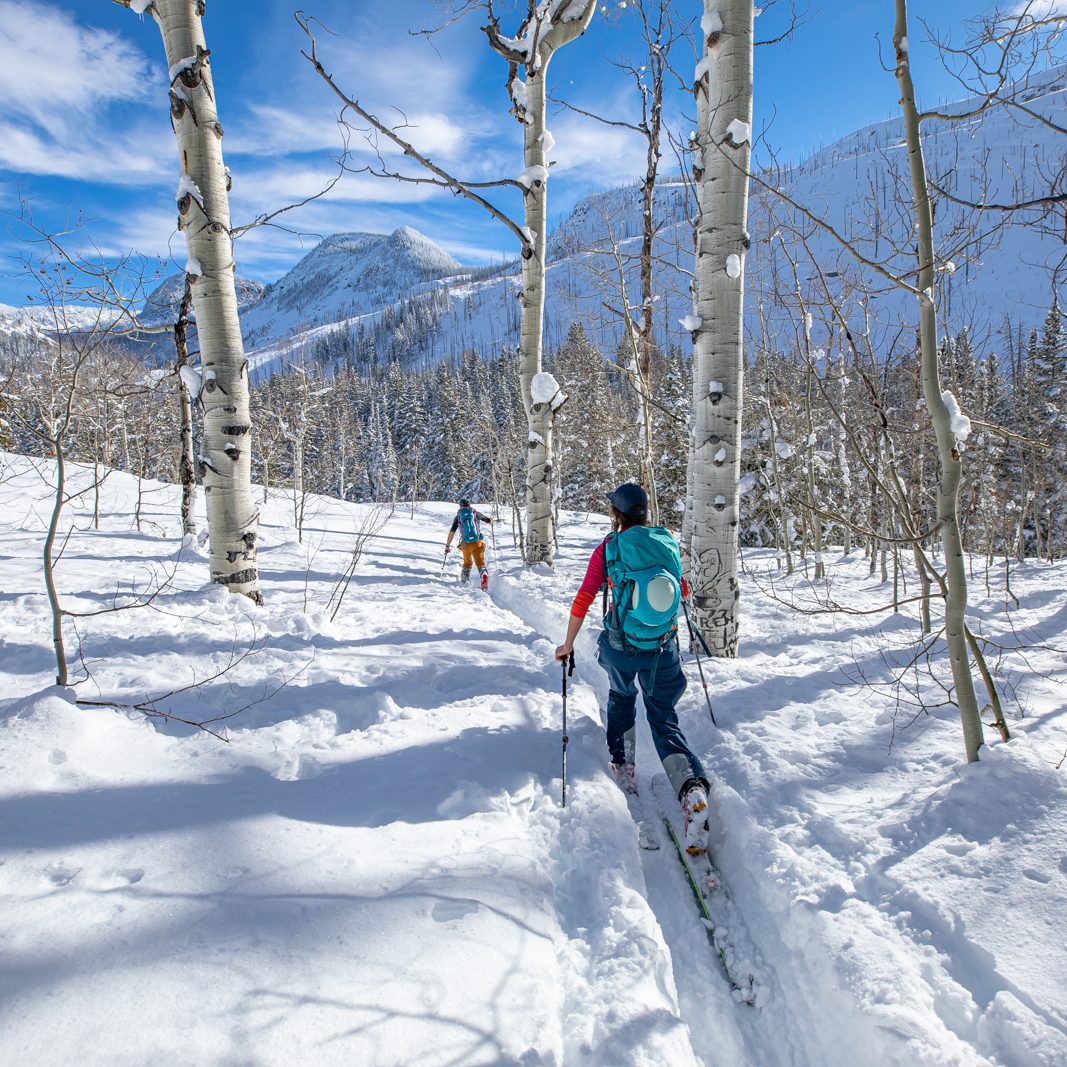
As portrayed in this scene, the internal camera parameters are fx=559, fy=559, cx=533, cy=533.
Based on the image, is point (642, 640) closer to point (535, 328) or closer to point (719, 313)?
point (719, 313)

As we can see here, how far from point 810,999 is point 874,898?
0.49m

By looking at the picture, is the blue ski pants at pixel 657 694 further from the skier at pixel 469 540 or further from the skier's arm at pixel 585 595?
the skier at pixel 469 540

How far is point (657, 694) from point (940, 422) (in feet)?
7.03

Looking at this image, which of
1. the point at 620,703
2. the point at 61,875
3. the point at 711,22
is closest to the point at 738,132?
the point at 711,22

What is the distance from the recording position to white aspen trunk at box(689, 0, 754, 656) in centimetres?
464

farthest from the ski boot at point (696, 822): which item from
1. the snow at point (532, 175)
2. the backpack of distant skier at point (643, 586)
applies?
the snow at point (532, 175)

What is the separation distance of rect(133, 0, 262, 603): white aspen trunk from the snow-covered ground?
1035 mm

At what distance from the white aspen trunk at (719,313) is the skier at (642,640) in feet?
5.55

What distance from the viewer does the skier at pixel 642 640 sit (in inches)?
128

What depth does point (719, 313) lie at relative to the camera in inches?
195

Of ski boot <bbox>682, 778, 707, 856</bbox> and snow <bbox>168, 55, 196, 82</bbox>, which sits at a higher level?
snow <bbox>168, 55, 196, 82</bbox>

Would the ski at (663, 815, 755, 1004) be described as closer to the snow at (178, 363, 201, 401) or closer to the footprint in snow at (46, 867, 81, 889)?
the footprint in snow at (46, 867, 81, 889)

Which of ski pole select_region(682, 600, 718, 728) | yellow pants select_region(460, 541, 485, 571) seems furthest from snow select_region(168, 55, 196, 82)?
yellow pants select_region(460, 541, 485, 571)

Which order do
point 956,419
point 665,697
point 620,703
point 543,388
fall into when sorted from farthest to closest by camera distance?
point 543,388 → point 620,703 → point 665,697 → point 956,419
